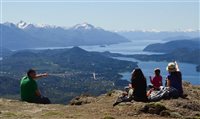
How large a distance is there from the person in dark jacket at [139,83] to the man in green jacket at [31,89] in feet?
21.2

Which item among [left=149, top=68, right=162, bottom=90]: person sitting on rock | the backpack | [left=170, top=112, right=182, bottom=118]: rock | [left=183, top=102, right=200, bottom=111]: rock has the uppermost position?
[left=149, top=68, right=162, bottom=90]: person sitting on rock

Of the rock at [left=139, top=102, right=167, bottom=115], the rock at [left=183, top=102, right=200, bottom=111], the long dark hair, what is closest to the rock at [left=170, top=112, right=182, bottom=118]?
the rock at [left=139, top=102, right=167, bottom=115]

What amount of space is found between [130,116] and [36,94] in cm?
811

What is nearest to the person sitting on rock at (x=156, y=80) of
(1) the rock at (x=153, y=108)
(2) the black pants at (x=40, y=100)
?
(1) the rock at (x=153, y=108)

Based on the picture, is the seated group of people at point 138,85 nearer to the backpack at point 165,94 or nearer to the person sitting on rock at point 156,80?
the person sitting on rock at point 156,80

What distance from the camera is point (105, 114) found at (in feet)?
67.8

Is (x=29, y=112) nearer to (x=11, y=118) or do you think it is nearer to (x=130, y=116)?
(x=11, y=118)

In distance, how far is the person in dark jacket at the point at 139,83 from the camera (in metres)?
22.6

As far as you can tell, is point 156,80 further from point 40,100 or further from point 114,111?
point 40,100

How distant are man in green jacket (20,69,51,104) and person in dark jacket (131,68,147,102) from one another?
6474 mm

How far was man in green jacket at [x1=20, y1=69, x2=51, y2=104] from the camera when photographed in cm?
2578

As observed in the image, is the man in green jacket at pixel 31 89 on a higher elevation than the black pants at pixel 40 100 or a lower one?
higher

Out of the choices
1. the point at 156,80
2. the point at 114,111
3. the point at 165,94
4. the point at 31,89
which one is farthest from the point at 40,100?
the point at 165,94

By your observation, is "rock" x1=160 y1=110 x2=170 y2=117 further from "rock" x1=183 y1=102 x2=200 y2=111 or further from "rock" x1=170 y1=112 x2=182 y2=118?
"rock" x1=183 y1=102 x2=200 y2=111
